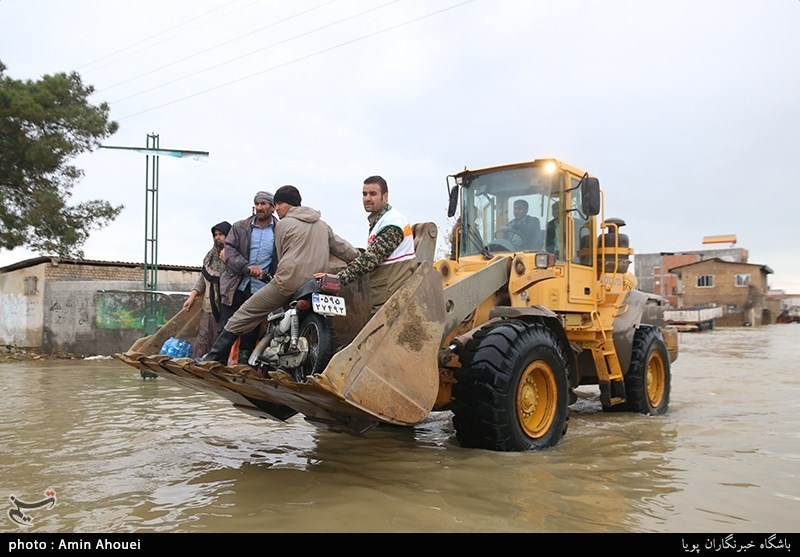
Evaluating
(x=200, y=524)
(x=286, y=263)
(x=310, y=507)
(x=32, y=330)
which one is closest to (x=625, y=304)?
(x=286, y=263)

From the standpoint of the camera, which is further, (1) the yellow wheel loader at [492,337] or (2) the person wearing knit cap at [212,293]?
(2) the person wearing knit cap at [212,293]

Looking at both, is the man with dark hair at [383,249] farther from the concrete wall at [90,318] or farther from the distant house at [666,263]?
the distant house at [666,263]

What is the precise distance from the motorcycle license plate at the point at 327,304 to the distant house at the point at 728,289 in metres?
52.7

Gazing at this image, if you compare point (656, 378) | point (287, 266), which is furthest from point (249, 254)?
point (656, 378)

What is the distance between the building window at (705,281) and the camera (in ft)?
178

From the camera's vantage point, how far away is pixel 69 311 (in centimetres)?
2005

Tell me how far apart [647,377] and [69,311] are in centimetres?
1724

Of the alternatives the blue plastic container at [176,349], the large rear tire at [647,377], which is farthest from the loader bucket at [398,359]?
the large rear tire at [647,377]

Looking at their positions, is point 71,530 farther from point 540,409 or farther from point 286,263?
point 540,409

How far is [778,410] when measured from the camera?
29.4 feet

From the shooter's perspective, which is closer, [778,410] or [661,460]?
[661,460]

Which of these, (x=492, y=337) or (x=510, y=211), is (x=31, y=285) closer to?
(x=510, y=211)
